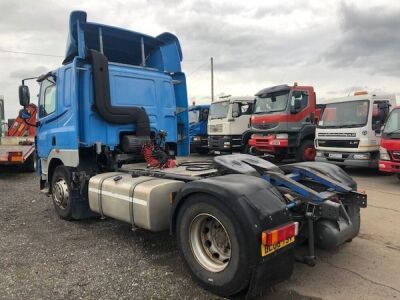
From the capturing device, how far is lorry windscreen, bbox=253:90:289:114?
1348 centimetres

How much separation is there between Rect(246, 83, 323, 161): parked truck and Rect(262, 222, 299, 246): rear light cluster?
9962mm

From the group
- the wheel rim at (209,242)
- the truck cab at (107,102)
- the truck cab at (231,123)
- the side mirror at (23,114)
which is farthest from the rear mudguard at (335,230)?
the truck cab at (231,123)

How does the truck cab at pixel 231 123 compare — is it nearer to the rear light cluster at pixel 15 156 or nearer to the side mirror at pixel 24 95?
the rear light cluster at pixel 15 156

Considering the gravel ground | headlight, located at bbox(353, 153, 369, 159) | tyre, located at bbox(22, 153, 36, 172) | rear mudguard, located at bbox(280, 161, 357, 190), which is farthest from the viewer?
tyre, located at bbox(22, 153, 36, 172)

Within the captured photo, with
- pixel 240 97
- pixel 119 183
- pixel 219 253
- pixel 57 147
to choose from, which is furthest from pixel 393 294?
pixel 240 97

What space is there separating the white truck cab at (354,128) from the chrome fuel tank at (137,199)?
7688mm

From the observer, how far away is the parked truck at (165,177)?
339 centimetres

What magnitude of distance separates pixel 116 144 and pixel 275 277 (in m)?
3.63

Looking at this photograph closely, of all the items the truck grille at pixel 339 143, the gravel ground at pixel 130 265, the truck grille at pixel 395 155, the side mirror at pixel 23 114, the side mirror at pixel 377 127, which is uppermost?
the side mirror at pixel 23 114

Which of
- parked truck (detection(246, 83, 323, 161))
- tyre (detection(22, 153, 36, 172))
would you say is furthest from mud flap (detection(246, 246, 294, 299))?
tyre (detection(22, 153, 36, 172))

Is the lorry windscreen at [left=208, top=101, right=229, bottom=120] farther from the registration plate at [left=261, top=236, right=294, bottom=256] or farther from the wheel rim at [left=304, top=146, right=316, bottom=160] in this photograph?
the registration plate at [left=261, top=236, right=294, bottom=256]

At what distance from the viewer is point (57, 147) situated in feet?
21.2

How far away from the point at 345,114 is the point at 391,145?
234 centimetres

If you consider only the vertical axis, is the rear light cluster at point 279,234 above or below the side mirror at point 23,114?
below
